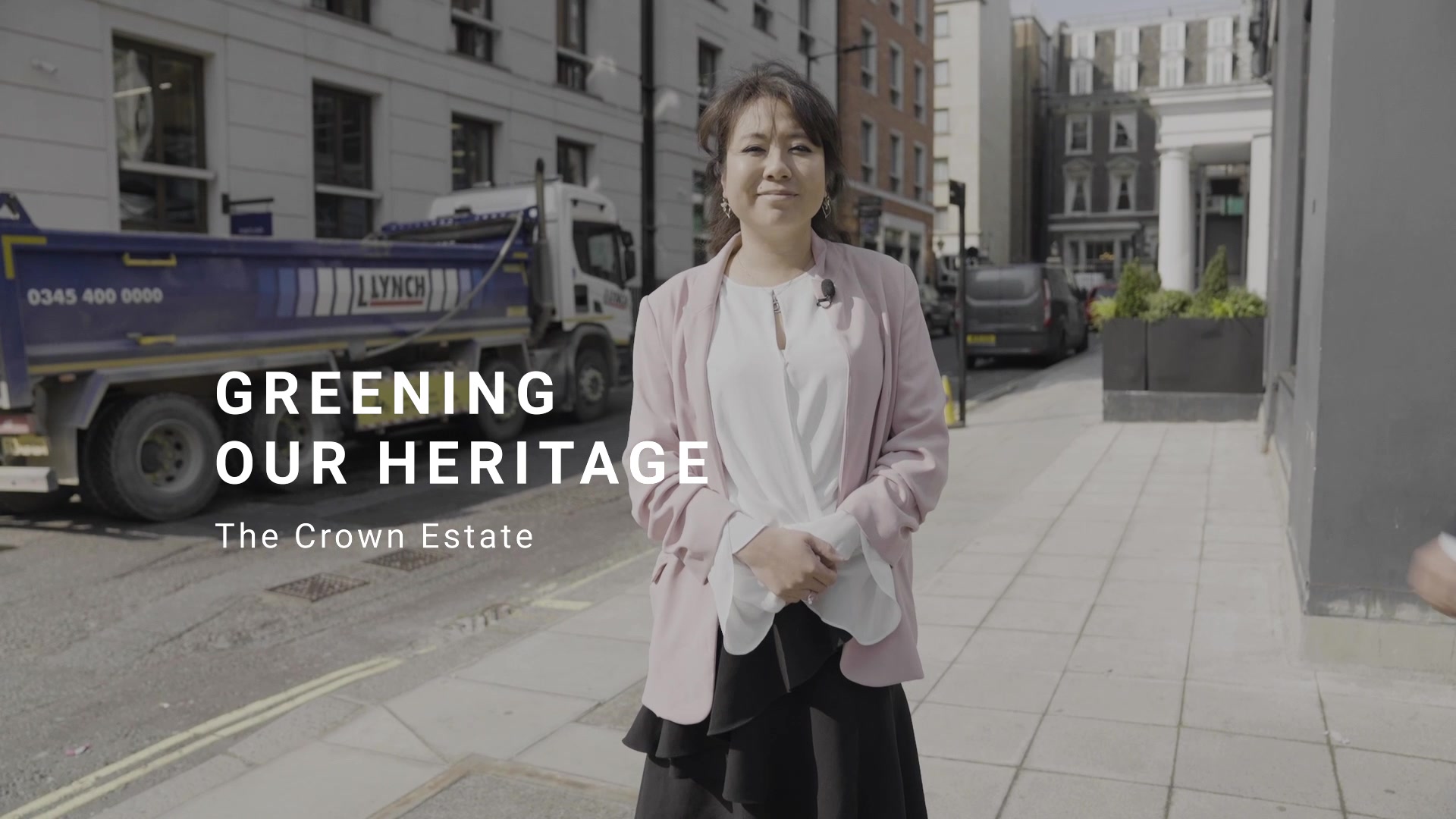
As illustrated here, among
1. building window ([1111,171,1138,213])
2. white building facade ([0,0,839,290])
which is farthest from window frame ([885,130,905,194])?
building window ([1111,171,1138,213])

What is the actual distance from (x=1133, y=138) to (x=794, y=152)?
7461cm

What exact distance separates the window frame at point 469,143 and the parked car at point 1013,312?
888 cm

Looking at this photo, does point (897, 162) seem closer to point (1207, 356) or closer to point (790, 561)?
point (1207, 356)

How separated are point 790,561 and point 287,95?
621 inches

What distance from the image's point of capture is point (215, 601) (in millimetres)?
6770

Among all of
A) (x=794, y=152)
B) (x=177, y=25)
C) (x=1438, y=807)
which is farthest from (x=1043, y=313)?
(x=794, y=152)

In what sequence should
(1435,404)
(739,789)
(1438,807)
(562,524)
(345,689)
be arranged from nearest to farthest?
(739,789) < (1438,807) < (1435,404) < (345,689) < (562,524)

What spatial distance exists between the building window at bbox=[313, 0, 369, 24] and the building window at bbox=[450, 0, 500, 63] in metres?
1.75

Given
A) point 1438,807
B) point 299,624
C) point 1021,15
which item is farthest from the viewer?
point 1021,15

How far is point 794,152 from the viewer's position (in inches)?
92.6

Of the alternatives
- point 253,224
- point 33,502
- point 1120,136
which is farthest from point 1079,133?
point 33,502

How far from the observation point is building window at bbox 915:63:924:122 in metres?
43.2

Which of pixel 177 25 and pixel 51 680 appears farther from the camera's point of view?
pixel 177 25

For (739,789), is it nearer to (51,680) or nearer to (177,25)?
(51,680)
